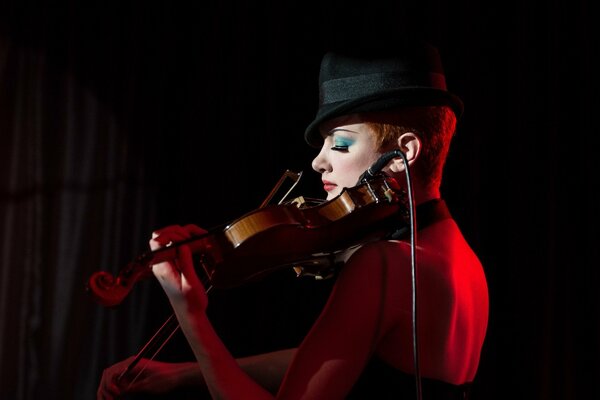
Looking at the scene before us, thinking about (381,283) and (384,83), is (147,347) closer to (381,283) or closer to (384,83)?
(381,283)

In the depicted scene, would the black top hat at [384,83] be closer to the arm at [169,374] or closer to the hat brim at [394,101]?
the hat brim at [394,101]

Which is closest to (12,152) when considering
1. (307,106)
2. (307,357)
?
(307,106)

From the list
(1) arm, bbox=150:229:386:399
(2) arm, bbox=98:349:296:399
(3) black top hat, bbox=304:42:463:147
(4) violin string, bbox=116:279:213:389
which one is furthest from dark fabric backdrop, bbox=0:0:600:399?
(1) arm, bbox=150:229:386:399

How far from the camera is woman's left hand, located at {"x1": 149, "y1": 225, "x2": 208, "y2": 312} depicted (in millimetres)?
1345

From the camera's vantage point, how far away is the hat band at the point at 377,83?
163cm

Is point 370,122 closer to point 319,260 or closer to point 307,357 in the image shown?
point 319,260

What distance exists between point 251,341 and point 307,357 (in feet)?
4.81

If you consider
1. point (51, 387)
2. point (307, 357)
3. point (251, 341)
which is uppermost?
point (307, 357)

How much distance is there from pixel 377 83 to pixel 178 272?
2.24 ft

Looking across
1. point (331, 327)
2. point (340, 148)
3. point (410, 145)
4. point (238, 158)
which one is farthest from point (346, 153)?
point (238, 158)

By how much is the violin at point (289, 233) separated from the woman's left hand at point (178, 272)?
0.05ft

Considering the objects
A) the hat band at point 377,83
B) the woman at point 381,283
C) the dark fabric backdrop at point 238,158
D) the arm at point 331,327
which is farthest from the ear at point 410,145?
the dark fabric backdrop at point 238,158

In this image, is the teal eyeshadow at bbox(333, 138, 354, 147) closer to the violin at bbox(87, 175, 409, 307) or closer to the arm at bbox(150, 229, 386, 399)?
the violin at bbox(87, 175, 409, 307)

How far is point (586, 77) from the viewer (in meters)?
2.82
